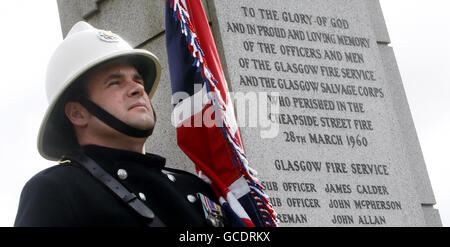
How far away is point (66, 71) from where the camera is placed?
343cm

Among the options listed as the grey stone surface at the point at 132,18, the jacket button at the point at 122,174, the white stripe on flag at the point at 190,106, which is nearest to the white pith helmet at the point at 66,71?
the jacket button at the point at 122,174

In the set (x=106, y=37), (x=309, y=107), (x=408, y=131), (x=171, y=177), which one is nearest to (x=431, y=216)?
(x=408, y=131)

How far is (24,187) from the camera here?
297 cm

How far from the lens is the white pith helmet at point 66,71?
335 cm

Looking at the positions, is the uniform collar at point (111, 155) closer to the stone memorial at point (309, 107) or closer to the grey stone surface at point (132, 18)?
the stone memorial at point (309, 107)

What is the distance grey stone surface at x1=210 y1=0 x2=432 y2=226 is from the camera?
5.72m

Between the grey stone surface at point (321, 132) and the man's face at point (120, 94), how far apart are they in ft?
7.70

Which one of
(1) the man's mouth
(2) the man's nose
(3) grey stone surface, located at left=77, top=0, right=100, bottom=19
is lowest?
(1) the man's mouth

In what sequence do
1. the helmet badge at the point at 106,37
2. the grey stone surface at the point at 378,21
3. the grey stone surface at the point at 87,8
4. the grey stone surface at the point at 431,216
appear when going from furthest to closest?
the grey stone surface at the point at 378,21 < the grey stone surface at the point at 431,216 < the grey stone surface at the point at 87,8 < the helmet badge at the point at 106,37

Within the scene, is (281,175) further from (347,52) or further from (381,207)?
(347,52)

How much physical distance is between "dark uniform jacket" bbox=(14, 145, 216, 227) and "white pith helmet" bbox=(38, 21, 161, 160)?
25cm

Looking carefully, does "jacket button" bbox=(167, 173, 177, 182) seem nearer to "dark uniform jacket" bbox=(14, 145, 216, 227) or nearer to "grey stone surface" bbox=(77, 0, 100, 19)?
"dark uniform jacket" bbox=(14, 145, 216, 227)

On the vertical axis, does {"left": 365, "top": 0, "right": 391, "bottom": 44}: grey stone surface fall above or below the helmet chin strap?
above

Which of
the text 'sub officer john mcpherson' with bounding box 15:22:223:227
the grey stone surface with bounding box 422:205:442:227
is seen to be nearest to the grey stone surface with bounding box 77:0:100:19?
the text 'sub officer john mcpherson' with bounding box 15:22:223:227
